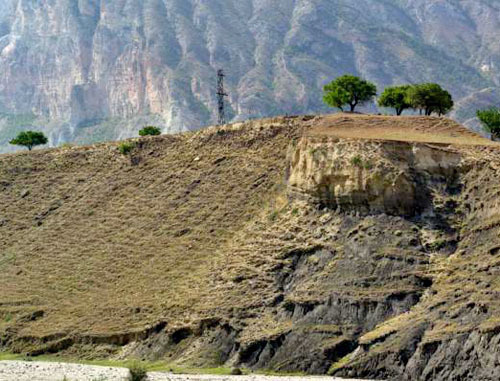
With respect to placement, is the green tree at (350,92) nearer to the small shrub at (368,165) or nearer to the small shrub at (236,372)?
the small shrub at (368,165)

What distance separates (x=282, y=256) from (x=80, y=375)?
677 inches

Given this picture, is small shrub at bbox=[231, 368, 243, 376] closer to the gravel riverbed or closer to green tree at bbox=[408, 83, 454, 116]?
the gravel riverbed

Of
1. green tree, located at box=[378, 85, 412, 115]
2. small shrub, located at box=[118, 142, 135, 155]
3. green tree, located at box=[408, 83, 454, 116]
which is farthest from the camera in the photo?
small shrub, located at box=[118, 142, 135, 155]

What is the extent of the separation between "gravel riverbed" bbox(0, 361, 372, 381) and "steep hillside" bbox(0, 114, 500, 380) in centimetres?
378

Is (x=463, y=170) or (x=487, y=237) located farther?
(x=463, y=170)

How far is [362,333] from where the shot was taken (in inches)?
2608

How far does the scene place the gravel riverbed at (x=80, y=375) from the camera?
62.8m

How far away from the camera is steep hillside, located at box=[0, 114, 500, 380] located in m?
65.4

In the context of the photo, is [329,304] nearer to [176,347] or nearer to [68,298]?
[176,347]

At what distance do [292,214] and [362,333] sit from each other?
1468cm

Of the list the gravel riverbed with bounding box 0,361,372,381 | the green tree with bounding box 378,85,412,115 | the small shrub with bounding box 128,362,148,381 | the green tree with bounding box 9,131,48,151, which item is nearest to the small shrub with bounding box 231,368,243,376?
the gravel riverbed with bounding box 0,361,372,381

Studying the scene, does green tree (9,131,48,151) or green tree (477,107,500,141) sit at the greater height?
green tree (477,107,500,141)

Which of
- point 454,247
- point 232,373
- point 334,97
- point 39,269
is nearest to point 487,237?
point 454,247

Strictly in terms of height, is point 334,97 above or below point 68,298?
above
